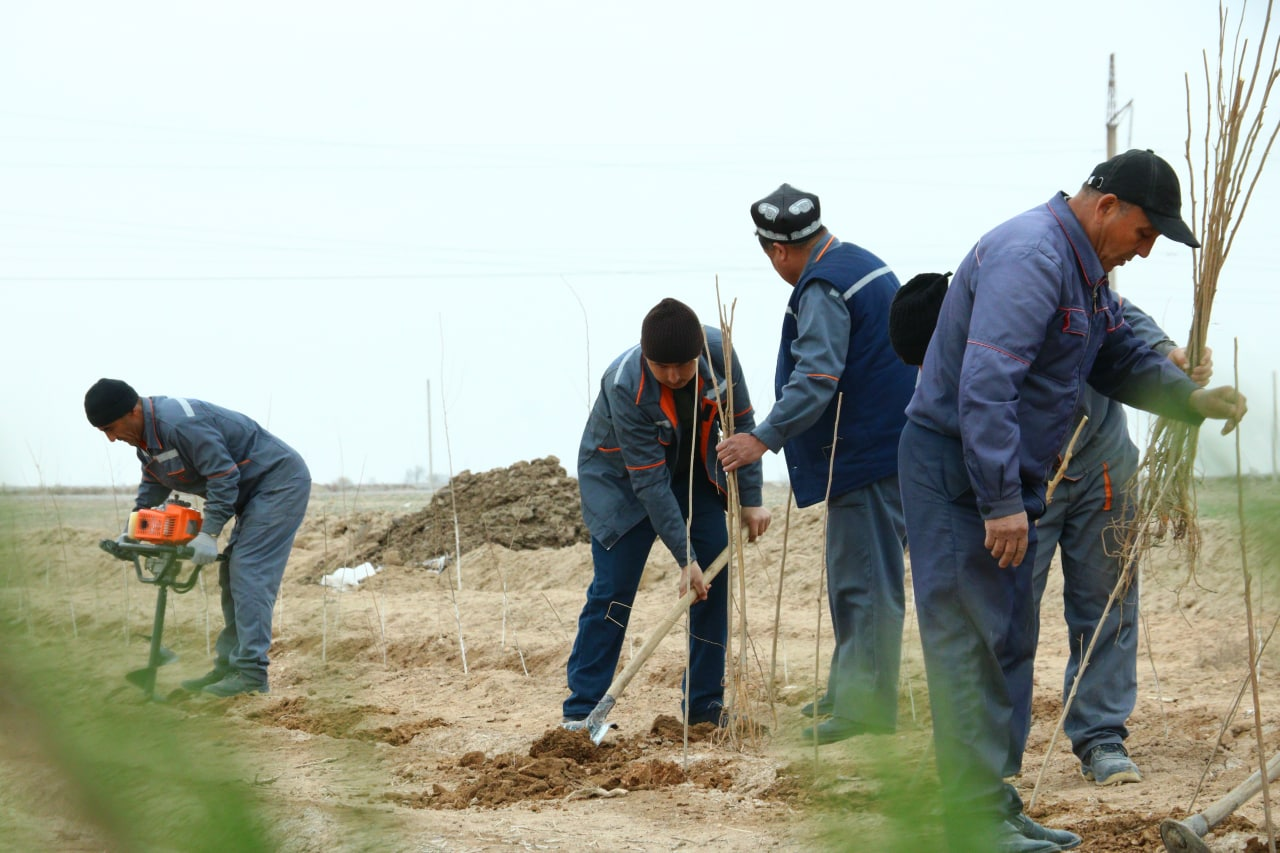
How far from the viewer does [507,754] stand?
4.38 meters

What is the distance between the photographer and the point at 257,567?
610cm

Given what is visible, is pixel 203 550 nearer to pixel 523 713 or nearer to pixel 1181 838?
pixel 523 713

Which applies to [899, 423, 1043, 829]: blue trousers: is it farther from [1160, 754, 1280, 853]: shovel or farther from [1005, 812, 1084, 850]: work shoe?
[1160, 754, 1280, 853]: shovel

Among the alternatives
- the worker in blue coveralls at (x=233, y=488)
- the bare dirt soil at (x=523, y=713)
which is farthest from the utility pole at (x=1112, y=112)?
the worker in blue coveralls at (x=233, y=488)

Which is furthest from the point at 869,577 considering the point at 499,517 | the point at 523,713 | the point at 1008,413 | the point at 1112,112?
the point at 1112,112

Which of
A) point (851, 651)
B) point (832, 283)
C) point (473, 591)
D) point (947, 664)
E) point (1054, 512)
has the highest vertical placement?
point (832, 283)

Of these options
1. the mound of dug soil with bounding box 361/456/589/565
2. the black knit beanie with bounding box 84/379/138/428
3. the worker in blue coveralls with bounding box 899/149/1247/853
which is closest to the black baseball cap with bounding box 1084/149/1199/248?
the worker in blue coveralls with bounding box 899/149/1247/853

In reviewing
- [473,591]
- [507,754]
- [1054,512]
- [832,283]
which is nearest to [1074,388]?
[1054,512]

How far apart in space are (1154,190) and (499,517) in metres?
11.0

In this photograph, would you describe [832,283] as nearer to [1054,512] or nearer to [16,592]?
[1054,512]

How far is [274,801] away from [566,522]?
40.9 ft

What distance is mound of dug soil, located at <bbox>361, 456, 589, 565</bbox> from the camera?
512 inches

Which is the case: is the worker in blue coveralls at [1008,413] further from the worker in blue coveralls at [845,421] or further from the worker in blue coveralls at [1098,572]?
the worker in blue coveralls at [845,421]

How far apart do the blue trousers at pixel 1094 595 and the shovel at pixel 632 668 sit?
1099 millimetres
